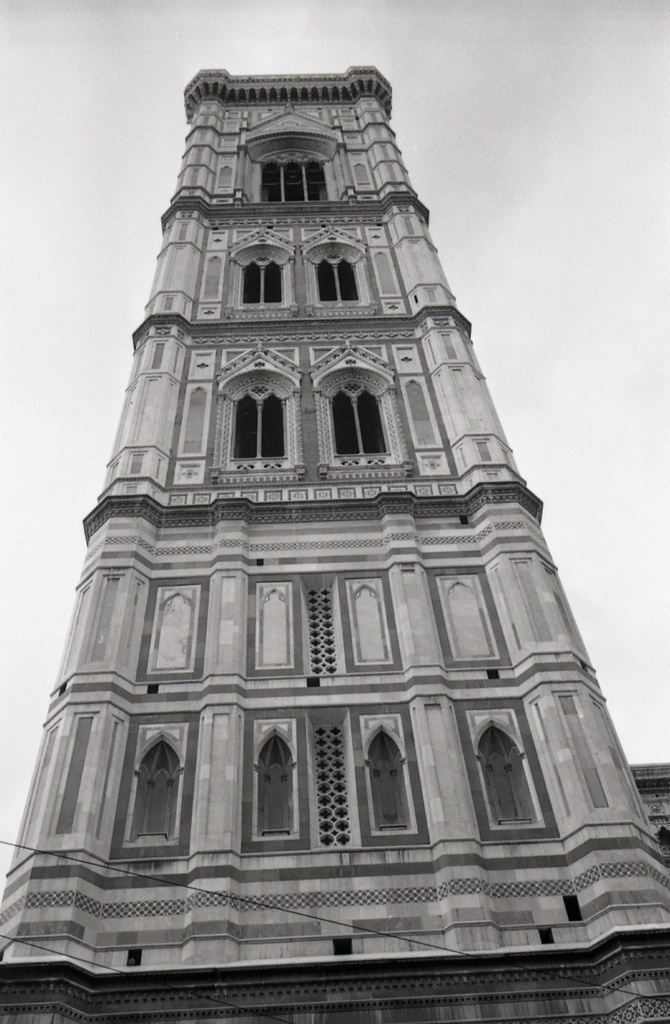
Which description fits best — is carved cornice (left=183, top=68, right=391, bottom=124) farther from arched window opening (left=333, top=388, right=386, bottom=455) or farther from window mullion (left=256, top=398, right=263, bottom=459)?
window mullion (left=256, top=398, right=263, bottom=459)

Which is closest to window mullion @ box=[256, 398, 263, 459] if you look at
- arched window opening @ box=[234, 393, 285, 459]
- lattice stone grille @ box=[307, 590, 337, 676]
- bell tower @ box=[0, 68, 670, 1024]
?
arched window opening @ box=[234, 393, 285, 459]

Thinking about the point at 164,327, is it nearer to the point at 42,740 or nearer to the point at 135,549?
the point at 135,549

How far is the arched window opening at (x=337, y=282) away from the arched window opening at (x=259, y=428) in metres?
4.32

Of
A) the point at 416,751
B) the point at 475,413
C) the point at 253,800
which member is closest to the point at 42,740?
the point at 253,800

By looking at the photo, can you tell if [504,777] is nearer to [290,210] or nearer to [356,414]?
[356,414]

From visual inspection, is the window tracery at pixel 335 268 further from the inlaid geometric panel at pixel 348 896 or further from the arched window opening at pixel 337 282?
the inlaid geometric panel at pixel 348 896

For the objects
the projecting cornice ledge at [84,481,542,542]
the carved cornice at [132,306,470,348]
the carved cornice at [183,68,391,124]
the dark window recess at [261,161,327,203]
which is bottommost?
the projecting cornice ledge at [84,481,542,542]

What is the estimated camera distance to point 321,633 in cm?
1494

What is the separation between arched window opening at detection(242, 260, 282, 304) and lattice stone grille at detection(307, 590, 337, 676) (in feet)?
32.9

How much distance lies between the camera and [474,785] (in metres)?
12.7

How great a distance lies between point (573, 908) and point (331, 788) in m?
3.04

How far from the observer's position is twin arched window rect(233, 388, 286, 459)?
1911 cm

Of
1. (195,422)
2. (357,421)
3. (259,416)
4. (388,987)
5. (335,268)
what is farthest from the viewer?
(335,268)

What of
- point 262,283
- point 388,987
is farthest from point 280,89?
point 388,987
